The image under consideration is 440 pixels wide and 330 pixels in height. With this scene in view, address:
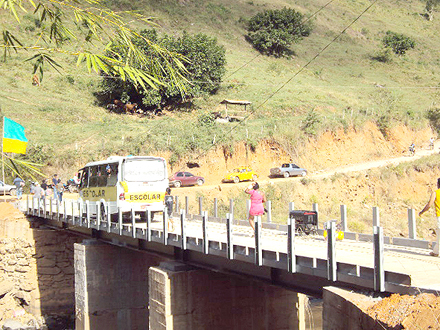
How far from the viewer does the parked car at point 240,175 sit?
39438mm

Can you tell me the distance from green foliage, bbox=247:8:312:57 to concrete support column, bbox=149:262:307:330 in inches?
2567

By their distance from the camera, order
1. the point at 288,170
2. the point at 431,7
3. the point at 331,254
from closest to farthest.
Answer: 1. the point at 331,254
2. the point at 288,170
3. the point at 431,7

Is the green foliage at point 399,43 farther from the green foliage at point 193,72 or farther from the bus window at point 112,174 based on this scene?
the bus window at point 112,174

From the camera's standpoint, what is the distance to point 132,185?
2158 cm

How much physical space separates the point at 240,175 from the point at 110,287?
61.2 ft

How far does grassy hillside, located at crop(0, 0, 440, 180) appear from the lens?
44156 millimetres

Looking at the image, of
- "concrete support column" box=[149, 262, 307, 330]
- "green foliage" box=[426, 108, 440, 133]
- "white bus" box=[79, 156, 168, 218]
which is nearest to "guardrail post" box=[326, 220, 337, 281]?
"concrete support column" box=[149, 262, 307, 330]

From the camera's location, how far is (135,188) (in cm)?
2159

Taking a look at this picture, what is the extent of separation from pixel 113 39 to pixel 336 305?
5.87m

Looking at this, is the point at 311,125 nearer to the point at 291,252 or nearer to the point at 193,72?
the point at 193,72

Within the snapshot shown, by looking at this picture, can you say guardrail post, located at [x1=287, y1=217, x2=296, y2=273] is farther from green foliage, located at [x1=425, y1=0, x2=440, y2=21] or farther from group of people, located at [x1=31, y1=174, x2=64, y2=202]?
green foliage, located at [x1=425, y1=0, x2=440, y2=21]

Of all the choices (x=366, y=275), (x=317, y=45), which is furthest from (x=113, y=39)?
(x=317, y=45)

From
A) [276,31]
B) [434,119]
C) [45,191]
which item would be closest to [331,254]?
[45,191]

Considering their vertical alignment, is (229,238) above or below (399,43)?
below
